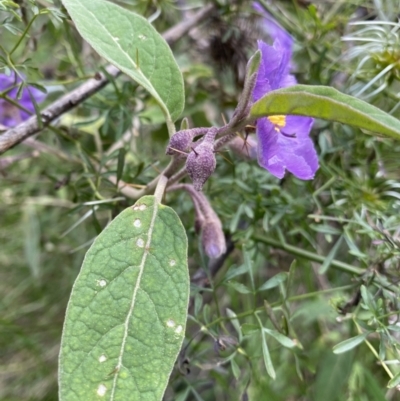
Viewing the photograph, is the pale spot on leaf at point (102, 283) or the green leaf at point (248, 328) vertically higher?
the pale spot on leaf at point (102, 283)

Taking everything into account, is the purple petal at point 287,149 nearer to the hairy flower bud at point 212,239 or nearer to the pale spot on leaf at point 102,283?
the hairy flower bud at point 212,239

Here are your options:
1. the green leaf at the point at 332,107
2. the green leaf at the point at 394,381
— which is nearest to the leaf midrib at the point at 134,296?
the green leaf at the point at 332,107

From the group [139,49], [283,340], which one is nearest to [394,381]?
[283,340]

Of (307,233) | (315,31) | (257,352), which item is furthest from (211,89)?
(257,352)

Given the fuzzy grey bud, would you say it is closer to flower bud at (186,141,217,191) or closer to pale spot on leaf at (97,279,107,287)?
flower bud at (186,141,217,191)

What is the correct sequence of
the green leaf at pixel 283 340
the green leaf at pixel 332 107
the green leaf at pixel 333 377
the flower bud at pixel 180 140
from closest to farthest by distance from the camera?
the green leaf at pixel 332 107, the flower bud at pixel 180 140, the green leaf at pixel 283 340, the green leaf at pixel 333 377

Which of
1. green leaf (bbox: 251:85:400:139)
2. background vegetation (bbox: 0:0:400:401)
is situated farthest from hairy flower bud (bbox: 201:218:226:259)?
green leaf (bbox: 251:85:400:139)
